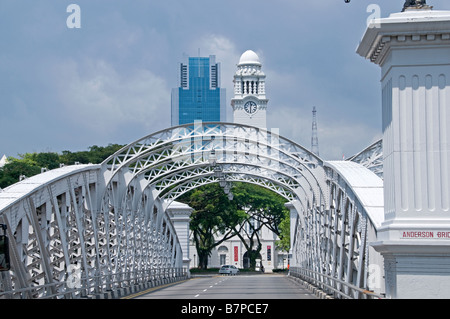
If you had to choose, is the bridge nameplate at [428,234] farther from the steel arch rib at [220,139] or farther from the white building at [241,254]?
the white building at [241,254]

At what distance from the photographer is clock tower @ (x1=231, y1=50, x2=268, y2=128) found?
428ft

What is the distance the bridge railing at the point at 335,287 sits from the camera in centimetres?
1736

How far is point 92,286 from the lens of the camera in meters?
26.5

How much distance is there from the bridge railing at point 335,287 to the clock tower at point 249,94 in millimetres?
75506

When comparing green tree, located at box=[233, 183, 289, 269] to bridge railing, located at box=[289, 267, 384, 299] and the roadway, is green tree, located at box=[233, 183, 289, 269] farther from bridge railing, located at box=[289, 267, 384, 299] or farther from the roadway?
the roadway

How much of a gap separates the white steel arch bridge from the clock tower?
7113 cm

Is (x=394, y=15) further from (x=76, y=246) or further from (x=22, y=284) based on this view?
(x=76, y=246)

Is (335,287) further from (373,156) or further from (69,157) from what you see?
(69,157)

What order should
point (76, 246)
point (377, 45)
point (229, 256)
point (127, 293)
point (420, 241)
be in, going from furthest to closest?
point (229, 256), point (127, 293), point (76, 246), point (377, 45), point (420, 241)

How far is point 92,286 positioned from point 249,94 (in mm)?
105328
